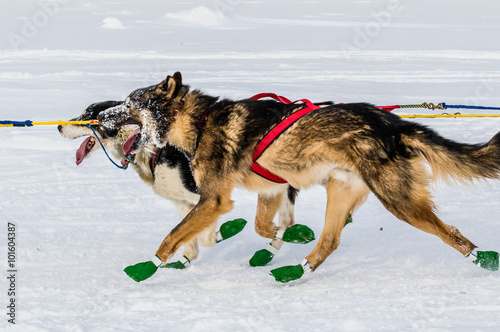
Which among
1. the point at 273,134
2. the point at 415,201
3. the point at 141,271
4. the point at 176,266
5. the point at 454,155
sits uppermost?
the point at 454,155

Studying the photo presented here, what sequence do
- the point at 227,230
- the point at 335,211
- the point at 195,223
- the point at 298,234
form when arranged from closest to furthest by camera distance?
1. the point at 195,223
2. the point at 335,211
3. the point at 298,234
4. the point at 227,230

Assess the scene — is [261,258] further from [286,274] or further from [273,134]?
[273,134]

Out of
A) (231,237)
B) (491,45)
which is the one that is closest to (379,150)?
(231,237)

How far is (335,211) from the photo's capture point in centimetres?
361

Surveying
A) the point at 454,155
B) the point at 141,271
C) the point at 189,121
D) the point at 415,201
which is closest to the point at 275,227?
the point at 189,121

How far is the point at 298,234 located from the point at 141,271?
3.62 feet

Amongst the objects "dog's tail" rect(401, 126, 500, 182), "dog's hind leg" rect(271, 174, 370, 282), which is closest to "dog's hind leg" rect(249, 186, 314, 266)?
"dog's hind leg" rect(271, 174, 370, 282)

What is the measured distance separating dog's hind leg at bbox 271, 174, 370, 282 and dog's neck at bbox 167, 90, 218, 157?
2.91ft

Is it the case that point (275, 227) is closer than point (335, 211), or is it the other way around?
point (335, 211)

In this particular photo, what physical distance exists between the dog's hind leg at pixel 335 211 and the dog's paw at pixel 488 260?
29.5 inches

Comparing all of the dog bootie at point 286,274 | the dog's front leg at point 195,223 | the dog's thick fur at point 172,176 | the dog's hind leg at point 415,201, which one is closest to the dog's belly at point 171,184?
the dog's thick fur at point 172,176

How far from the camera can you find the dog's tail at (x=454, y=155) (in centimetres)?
307

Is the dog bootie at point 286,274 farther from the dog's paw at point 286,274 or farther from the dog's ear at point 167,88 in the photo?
the dog's ear at point 167,88

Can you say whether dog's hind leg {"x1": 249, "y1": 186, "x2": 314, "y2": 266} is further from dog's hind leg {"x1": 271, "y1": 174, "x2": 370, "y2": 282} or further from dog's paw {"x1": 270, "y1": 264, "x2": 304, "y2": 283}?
dog's paw {"x1": 270, "y1": 264, "x2": 304, "y2": 283}
